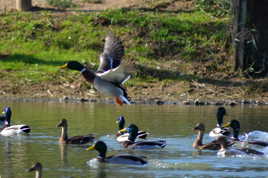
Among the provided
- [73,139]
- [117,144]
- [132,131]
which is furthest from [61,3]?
[73,139]

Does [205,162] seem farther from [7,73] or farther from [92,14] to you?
[92,14]

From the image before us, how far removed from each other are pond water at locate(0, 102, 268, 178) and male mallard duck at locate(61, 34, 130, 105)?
1.38 metres

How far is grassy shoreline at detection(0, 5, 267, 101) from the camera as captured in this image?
100 ft

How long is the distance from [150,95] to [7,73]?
501cm

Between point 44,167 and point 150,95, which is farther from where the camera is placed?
point 150,95

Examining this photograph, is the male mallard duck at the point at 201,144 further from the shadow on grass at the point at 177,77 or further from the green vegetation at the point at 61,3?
the green vegetation at the point at 61,3

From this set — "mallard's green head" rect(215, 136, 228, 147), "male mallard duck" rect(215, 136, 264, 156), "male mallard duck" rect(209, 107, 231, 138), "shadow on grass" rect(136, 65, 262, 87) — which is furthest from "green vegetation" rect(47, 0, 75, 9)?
"male mallard duck" rect(215, 136, 264, 156)

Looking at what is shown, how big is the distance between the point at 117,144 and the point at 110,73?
9.78ft

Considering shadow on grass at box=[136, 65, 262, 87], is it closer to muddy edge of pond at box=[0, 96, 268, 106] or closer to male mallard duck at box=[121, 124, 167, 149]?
muddy edge of pond at box=[0, 96, 268, 106]

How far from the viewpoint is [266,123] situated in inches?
972

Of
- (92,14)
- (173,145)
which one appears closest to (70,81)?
(92,14)

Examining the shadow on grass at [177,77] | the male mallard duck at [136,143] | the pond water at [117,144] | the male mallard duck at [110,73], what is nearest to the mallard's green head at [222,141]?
the pond water at [117,144]

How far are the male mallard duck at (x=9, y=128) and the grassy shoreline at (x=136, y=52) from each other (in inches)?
211

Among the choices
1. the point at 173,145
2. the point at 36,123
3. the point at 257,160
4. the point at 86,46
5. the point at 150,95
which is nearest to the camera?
the point at 257,160
